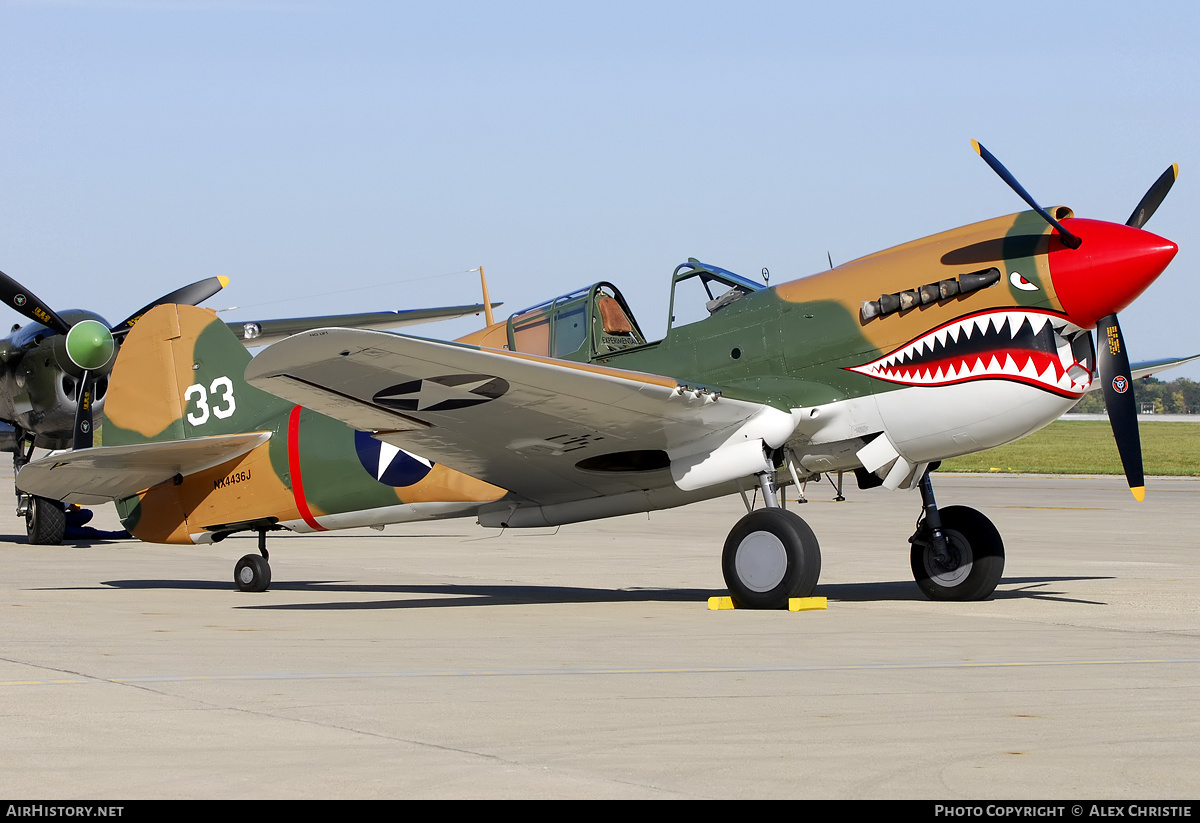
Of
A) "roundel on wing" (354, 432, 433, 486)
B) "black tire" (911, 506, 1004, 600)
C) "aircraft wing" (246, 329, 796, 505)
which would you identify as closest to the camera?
"aircraft wing" (246, 329, 796, 505)

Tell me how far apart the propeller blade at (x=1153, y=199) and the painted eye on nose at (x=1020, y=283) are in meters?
1.30

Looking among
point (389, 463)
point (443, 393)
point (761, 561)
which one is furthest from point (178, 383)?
point (761, 561)

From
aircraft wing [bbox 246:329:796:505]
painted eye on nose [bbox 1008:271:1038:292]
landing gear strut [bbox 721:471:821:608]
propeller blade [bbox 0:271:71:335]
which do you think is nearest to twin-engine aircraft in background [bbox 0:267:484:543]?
propeller blade [bbox 0:271:71:335]

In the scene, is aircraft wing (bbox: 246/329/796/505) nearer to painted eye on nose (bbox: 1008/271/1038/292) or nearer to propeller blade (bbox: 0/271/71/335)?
painted eye on nose (bbox: 1008/271/1038/292)

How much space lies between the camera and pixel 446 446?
10.7 meters

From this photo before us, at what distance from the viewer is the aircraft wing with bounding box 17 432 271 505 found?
37.7ft

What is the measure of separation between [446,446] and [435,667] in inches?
148

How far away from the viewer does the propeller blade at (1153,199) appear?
1020 cm

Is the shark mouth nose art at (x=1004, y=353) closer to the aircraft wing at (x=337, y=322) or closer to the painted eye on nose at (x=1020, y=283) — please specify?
the painted eye on nose at (x=1020, y=283)

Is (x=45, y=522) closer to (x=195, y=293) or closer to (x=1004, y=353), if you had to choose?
(x=195, y=293)

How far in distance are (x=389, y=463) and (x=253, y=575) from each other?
2.04m

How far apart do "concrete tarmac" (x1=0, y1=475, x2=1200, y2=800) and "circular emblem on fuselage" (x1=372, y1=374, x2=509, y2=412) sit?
1.62 m

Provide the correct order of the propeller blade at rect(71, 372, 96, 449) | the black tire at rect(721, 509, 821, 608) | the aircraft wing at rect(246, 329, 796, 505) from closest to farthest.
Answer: the aircraft wing at rect(246, 329, 796, 505) < the black tire at rect(721, 509, 821, 608) < the propeller blade at rect(71, 372, 96, 449)

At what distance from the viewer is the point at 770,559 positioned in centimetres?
962
